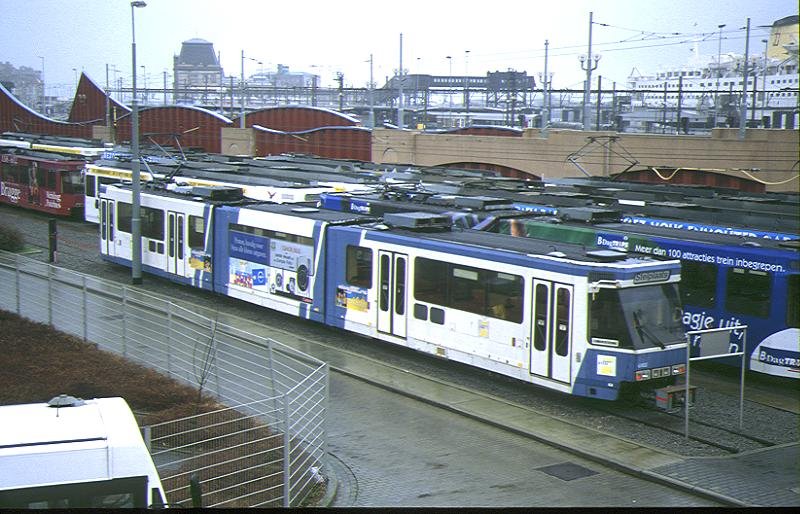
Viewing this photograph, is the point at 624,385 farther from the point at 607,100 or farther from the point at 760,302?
the point at 607,100

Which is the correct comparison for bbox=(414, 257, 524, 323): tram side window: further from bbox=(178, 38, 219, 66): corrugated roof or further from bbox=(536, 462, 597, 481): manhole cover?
bbox=(178, 38, 219, 66): corrugated roof

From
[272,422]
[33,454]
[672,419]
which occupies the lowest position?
[672,419]

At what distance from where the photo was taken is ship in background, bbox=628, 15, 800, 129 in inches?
433

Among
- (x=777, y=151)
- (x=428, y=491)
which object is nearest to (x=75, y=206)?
(x=777, y=151)

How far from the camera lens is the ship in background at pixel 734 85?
1101 centimetres

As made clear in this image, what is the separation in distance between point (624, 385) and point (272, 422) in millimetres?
5425

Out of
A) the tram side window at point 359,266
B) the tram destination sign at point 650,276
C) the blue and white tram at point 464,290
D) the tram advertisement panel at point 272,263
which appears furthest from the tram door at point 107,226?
the tram destination sign at point 650,276

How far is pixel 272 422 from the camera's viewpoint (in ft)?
33.1

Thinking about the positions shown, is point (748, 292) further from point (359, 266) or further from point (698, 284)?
point (359, 266)

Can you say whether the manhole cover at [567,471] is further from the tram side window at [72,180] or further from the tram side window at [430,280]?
the tram side window at [72,180]

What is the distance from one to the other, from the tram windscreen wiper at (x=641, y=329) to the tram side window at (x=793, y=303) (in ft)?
10.2

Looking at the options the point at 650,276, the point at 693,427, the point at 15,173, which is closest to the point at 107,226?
the point at 15,173

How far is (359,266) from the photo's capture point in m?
18.1

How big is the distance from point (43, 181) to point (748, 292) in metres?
25.9
